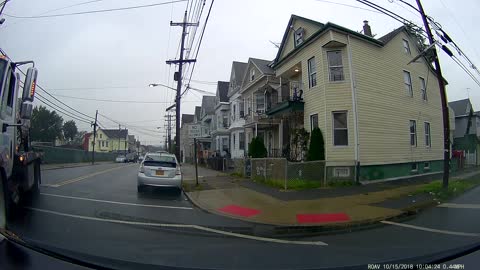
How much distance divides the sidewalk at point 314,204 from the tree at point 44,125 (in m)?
66.8

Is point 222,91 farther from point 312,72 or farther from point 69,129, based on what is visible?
point 69,129

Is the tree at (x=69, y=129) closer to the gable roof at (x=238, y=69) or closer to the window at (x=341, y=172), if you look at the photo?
the gable roof at (x=238, y=69)

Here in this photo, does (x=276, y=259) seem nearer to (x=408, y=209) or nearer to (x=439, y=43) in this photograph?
(x=408, y=209)

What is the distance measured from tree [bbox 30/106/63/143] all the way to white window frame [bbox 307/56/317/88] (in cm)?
6650

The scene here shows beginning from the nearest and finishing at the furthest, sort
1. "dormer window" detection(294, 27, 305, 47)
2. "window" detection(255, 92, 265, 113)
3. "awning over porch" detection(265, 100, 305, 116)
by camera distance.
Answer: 1. "awning over porch" detection(265, 100, 305, 116)
2. "dormer window" detection(294, 27, 305, 47)
3. "window" detection(255, 92, 265, 113)

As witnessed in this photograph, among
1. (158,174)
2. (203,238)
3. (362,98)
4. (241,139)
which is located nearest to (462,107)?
(241,139)

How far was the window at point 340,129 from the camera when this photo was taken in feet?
54.4

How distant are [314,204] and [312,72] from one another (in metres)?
9.77

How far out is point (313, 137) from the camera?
16766 mm

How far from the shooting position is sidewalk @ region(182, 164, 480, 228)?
8.55 meters

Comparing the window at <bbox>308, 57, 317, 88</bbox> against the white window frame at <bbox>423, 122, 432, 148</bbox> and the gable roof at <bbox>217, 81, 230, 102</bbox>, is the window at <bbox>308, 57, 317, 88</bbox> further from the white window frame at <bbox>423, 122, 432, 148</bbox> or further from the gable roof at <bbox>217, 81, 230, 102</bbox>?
the gable roof at <bbox>217, 81, 230, 102</bbox>

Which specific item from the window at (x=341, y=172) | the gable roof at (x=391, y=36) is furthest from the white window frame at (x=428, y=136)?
the window at (x=341, y=172)

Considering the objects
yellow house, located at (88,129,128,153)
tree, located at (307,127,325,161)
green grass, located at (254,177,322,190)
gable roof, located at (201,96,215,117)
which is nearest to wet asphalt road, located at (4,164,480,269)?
green grass, located at (254,177,322,190)

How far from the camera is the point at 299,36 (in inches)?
809
